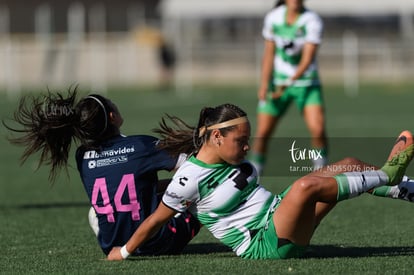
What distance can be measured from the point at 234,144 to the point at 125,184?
0.92m

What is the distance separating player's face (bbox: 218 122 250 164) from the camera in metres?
6.27

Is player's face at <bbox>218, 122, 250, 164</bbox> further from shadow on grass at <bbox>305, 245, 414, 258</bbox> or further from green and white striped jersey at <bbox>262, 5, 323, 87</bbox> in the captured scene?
green and white striped jersey at <bbox>262, 5, 323, 87</bbox>

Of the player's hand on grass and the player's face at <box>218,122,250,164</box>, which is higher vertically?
the player's face at <box>218,122,250,164</box>

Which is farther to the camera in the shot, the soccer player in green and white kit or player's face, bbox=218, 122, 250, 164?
player's face, bbox=218, 122, 250, 164

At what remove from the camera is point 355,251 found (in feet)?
22.7

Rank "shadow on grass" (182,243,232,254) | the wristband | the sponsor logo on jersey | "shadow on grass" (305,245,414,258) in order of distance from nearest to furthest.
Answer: the wristband, "shadow on grass" (305,245,414,258), the sponsor logo on jersey, "shadow on grass" (182,243,232,254)

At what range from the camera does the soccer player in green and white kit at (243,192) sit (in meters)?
6.15

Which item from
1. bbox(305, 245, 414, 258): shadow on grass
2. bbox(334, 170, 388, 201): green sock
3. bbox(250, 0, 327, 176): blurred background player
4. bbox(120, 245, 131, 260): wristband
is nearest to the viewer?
bbox(334, 170, 388, 201): green sock

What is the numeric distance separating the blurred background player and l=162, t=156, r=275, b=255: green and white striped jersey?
4.79 m

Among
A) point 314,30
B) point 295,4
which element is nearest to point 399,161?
point 314,30

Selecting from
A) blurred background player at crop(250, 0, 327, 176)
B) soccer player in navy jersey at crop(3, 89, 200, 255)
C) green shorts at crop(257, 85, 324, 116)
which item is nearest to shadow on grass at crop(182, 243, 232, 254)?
soccer player in navy jersey at crop(3, 89, 200, 255)

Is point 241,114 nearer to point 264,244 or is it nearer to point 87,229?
point 264,244

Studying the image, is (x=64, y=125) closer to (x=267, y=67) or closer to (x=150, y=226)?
(x=150, y=226)

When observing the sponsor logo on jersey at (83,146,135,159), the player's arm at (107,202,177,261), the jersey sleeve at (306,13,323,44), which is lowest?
the player's arm at (107,202,177,261)
